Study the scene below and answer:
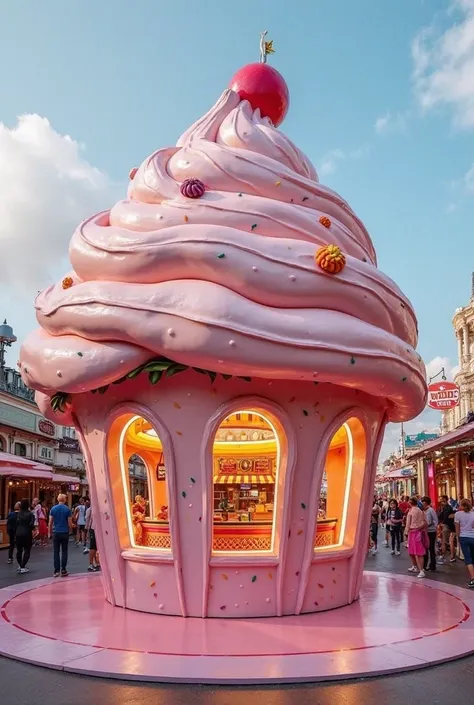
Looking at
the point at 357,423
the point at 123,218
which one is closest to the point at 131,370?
the point at 123,218

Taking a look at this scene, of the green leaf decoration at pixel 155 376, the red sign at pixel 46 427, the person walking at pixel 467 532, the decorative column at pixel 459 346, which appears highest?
the decorative column at pixel 459 346

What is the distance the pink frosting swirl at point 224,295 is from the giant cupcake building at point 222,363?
2cm

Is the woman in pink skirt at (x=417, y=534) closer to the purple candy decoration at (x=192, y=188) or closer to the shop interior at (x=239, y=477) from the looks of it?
the shop interior at (x=239, y=477)

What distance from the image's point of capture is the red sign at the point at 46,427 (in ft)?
124

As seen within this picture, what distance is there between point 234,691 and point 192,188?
5833 millimetres

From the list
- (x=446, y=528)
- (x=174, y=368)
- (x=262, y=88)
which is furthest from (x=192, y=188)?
(x=446, y=528)

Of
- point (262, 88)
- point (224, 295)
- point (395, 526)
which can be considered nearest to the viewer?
point (224, 295)

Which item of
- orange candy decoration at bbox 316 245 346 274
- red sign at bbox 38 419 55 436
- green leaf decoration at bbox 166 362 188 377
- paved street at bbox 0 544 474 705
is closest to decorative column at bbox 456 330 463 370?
red sign at bbox 38 419 55 436

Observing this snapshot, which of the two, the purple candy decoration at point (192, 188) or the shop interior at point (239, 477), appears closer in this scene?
the purple candy decoration at point (192, 188)

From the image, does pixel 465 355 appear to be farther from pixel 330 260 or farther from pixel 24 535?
pixel 330 260

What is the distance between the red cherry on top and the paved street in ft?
28.5

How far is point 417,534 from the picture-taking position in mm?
12188

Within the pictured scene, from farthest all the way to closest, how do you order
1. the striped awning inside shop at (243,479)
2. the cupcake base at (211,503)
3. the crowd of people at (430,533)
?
the striped awning inside shop at (243,479) < the crowd of people at (430,533) < the cupcake base at (211,503)

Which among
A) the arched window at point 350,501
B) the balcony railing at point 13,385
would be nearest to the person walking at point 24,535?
the arched window at point 350,501
